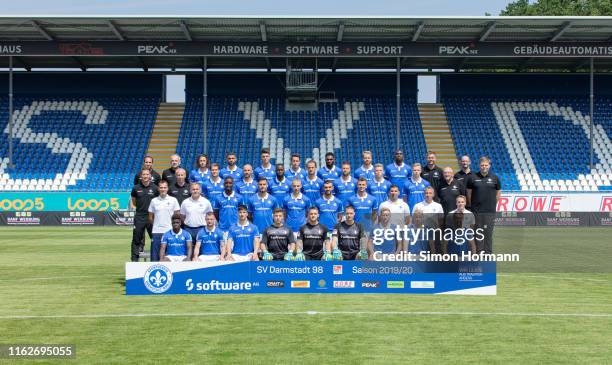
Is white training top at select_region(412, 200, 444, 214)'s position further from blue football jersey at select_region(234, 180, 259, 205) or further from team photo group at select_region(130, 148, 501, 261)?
blue football jersey at select_region(234, 180, 259, 205)

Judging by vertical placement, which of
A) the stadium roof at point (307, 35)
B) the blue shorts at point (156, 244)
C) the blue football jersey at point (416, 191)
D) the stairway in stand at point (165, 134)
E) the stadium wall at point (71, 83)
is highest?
the stadium roof at point (307, 35)

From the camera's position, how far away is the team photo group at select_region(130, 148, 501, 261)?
496 inches

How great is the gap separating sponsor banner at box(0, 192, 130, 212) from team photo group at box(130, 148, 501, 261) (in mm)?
19988

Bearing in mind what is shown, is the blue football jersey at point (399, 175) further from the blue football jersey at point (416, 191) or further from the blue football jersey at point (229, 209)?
the blue football jersey at point (229, 209)

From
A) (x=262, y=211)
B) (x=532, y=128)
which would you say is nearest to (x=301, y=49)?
(x=532, y=128)

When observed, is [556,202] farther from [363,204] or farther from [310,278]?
[310,278]

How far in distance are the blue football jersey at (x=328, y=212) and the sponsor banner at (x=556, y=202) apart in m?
21.2

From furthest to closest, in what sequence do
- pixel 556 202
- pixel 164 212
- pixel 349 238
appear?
1. pixel 556 202
2. pixel 164 212
3. pixel 349 238

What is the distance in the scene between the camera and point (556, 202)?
3466cm

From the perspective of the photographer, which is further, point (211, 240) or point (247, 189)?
point (247, 189)

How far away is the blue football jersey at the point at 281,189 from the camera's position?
1546cm

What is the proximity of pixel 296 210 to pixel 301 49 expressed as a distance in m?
22.1

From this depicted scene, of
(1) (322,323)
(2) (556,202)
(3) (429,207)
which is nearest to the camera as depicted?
(1) (322,323)

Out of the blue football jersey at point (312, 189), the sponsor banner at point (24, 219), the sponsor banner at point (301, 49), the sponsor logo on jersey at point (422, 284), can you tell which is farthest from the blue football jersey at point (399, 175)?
the sponsor banner at point (24, 219)
